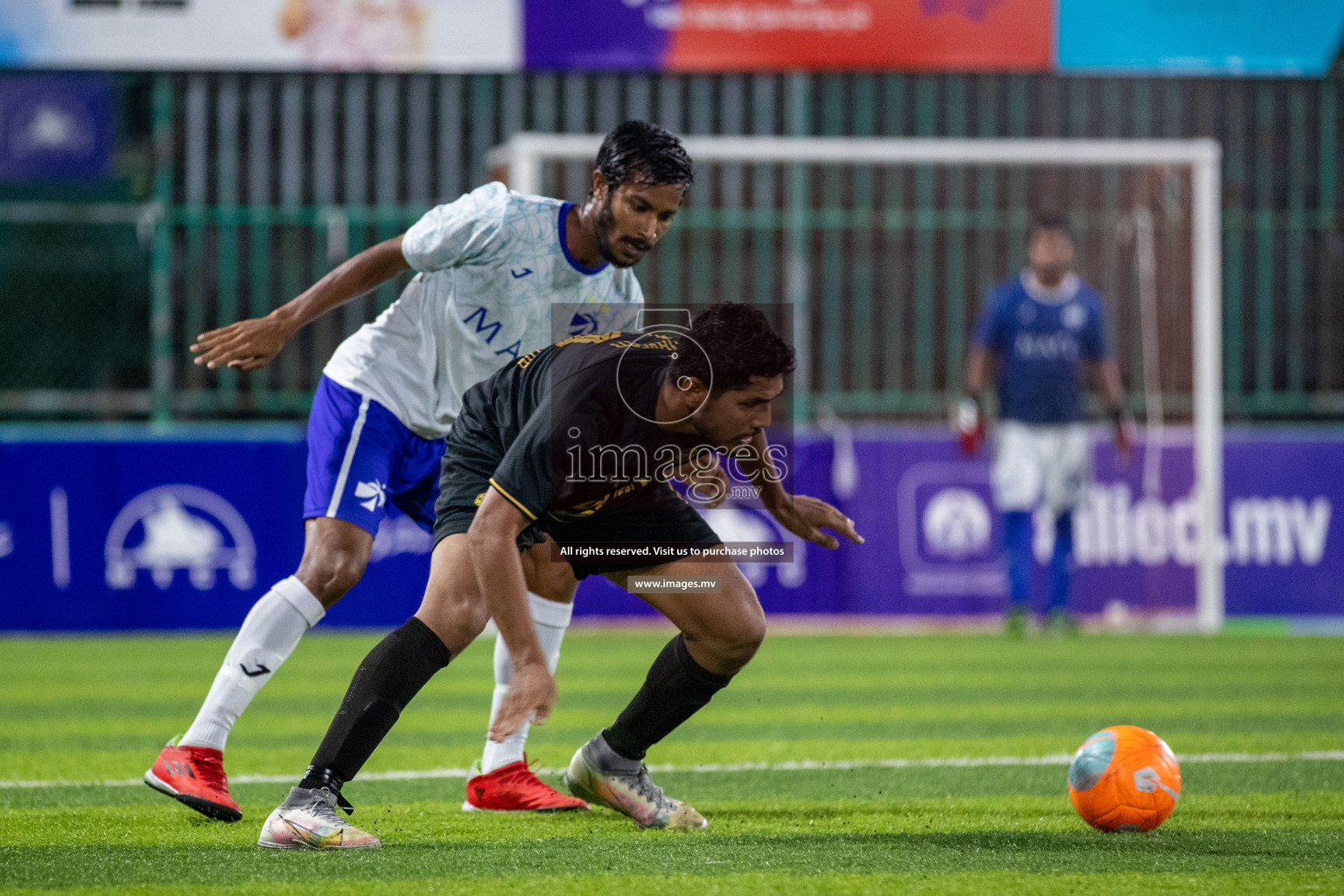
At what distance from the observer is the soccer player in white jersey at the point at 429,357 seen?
4.22 metres

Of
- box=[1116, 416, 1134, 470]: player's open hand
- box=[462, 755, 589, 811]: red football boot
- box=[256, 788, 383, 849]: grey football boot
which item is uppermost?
box=[1116, 416, 1134, 470]: player's open hand

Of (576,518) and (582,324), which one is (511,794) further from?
(582,324)

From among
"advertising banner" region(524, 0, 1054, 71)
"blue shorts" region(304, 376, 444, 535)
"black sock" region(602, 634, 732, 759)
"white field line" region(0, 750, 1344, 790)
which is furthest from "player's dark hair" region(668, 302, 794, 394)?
"advertising banner" region(524, 0, 1054, 71)

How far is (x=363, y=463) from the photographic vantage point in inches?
173

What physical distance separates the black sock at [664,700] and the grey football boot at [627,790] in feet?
0.11

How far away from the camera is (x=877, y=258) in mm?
13047

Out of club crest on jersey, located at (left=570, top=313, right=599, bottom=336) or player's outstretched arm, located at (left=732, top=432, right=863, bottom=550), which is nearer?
player's outstretched arm, located at (left=732, top=432, right=863, bottom=550)

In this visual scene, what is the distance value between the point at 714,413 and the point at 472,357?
1.14 m

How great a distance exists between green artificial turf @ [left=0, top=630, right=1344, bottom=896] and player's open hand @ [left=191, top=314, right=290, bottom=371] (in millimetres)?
1159

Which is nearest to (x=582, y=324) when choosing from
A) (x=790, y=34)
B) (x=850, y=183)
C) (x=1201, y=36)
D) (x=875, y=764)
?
(x=875, y=764)

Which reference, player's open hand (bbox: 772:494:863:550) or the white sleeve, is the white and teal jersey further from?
player's open hand (bbox: 772:494:863:550)

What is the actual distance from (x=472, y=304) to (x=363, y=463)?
0.52 m

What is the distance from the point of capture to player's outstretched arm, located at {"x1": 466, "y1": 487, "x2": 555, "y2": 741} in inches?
130

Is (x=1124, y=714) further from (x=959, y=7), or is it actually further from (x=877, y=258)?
(x=877, y=258)
